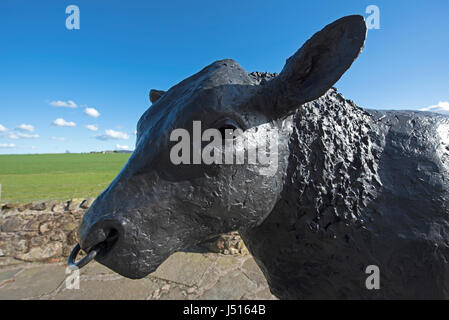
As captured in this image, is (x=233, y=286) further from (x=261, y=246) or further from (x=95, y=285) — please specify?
(x=261, y=246)

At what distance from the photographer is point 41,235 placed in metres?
4.83

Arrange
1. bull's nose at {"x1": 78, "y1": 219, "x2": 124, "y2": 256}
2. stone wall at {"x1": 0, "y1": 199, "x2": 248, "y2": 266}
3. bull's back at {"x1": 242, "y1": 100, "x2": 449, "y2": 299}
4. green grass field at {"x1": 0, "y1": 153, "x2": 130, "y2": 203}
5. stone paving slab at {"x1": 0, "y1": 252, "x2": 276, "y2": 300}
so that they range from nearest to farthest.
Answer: bull's nose at {"x1": 78, "y1": 219, "x2": 124, "y2": 256}, bull's back at {"x1": 242, "y1": 100, "x2": 449, "y2": 299}, stone paving slab at {"x1": 0, "y1": 252, "x2": 276, "y2": 300}, stone wall at {"x1": 0, "y1": 199, "x2": 248, "y2": 266}, green grass field at {"x1": 0, "y1": 153, "x2": 130, "y2": 203}

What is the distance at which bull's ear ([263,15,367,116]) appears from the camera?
96 centimetres

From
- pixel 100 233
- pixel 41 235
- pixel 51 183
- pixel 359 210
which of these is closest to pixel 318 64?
pixel 359 210

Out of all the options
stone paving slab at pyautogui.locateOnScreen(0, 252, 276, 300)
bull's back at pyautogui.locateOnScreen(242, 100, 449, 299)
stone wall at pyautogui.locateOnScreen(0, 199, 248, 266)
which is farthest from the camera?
stone wall at pyautogui.locateOnScreen(0, 199, 248, 266)

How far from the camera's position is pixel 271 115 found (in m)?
1.14

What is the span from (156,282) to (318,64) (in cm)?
429

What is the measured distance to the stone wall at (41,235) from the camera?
4.70 m

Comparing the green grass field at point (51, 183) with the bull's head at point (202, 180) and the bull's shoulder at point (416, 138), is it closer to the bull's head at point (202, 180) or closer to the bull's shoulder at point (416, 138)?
the bull's head at point (202, 180)

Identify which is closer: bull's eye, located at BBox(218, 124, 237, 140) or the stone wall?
A: bull's eye, located at BBox(218, 124, 237, 140)

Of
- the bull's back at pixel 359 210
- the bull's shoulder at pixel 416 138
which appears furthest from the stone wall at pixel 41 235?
the bull's shoulder at pixel 416 138

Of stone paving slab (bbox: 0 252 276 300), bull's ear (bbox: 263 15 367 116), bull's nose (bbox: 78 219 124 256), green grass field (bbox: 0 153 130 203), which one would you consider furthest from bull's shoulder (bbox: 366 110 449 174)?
green grass field (bbox: 0 153 130 203)

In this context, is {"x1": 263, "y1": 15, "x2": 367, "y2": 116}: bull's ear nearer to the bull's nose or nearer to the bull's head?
Answer: the bull's head

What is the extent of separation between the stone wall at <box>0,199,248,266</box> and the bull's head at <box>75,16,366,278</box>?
399 cm
